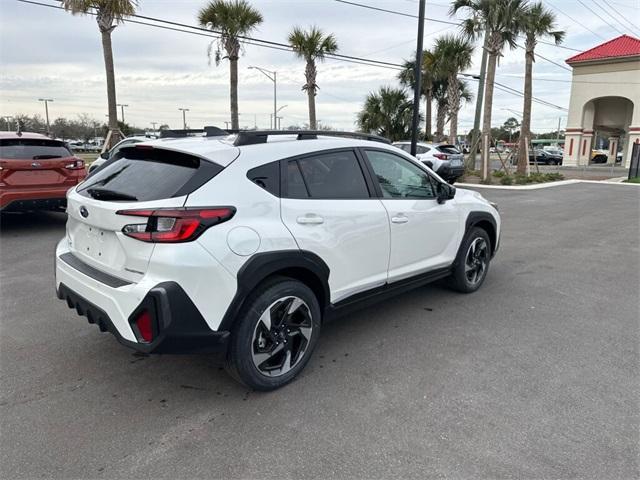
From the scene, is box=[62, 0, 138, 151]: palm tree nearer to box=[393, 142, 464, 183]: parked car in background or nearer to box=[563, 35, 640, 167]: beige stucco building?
box=[393, 142, 464, 183]: parked car in background

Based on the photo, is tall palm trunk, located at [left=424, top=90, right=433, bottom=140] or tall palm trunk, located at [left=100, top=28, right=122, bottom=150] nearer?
tall palm trunk, located at [left=100, top=28, right=122, bottom=150]

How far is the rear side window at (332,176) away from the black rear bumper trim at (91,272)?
1216 millimetres

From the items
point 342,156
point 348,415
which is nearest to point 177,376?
point 348,415

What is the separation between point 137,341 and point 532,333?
3.21 metres

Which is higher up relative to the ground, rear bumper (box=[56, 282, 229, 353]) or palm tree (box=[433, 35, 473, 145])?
palm tree (box=[433, 35, 473, 145])

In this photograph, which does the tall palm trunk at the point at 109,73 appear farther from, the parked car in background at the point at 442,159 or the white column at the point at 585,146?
the white column at the point at 585,146

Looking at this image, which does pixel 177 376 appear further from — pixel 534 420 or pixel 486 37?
pixel 486 37

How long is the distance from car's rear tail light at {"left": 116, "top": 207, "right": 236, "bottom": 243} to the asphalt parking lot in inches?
43.3

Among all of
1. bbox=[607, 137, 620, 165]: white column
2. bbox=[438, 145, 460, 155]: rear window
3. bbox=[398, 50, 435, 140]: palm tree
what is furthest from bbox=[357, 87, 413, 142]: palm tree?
bbox=[607, 137, 620, 165]: white column

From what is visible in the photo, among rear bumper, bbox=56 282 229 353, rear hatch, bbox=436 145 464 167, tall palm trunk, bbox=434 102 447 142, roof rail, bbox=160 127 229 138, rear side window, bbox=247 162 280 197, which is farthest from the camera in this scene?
tall palm trunk, bbox=434 102 447 142

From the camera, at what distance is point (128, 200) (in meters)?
2.84

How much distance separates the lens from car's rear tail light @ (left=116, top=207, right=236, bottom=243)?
8.62ft

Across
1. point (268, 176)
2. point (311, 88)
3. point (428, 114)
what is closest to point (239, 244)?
point (268, 176)

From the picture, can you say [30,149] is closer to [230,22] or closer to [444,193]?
[444,193]
